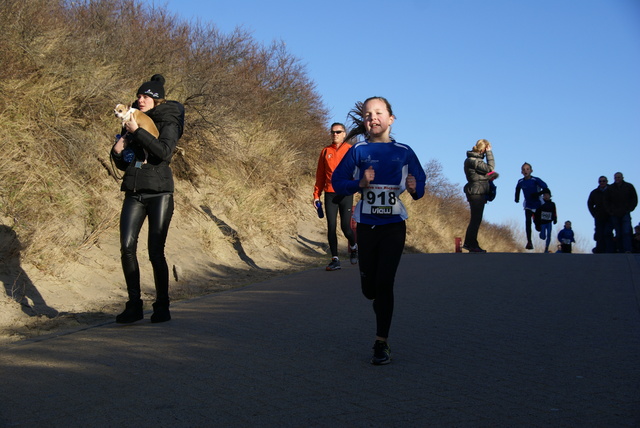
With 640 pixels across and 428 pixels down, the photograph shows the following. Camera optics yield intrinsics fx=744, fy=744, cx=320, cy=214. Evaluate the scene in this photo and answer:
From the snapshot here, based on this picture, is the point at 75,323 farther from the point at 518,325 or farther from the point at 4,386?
the point at 518,325

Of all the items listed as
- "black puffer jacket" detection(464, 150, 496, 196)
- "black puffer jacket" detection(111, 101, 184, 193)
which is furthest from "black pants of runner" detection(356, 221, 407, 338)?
"black puffer jacket" detection(464, 150, 496, 196)

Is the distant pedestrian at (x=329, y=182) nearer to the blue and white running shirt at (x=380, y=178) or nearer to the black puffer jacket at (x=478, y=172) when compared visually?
the black puffer jacket at (x=478, y=172)

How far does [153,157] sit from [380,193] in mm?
2376

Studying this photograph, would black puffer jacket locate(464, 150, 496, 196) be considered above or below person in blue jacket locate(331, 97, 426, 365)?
above

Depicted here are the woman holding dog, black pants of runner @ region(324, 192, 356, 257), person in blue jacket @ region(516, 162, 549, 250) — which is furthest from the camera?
person in blue jacket @ region(516, 162, 549, 250)

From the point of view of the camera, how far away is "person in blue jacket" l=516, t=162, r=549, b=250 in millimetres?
16906

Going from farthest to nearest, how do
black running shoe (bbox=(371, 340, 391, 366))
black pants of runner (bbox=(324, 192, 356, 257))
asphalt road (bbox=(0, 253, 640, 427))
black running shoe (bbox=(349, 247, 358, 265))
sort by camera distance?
→ 1. black running shoe (bbox=(349, 247, 358, 265))
2. black pants of runner (bbox=(324, 192, 356, 257))
3. black running shoe (bbox=(371, 340, 391, 366))
4. asphalt road (bbox=(0, 253, 640, 427))

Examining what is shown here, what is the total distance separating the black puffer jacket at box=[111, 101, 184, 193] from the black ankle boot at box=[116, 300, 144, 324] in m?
1.04

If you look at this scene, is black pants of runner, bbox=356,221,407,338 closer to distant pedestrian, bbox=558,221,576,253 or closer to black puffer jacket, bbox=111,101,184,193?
black puffer jacket, bbox=111,101,184,193

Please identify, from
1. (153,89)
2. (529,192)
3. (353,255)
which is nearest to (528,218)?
(529,192)

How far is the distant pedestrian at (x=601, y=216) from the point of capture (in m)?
19.0

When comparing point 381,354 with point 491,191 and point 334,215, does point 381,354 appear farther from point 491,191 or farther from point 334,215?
point 491,191

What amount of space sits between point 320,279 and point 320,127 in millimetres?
12550

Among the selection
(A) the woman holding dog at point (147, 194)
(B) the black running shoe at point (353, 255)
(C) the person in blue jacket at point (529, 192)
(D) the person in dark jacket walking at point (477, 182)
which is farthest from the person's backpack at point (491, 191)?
(A) the woman holding dog at point (147, 194)
